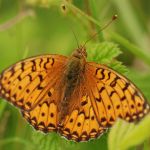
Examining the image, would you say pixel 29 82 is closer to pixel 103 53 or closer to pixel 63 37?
pixel 103 53

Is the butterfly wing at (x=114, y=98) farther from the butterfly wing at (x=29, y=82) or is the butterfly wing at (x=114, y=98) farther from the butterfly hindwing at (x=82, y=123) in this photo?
the butterfly wing at (x=29, y=82)

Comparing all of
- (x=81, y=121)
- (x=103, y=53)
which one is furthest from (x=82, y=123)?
(x=103, y=53)

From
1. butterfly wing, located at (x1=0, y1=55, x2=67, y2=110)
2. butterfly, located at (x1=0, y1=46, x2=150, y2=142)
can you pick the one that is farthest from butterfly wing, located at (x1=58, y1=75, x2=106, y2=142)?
butterfly wing, located at (x1=0, y1=55, x2=67, y2=110)

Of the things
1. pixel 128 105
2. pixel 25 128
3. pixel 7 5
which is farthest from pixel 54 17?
pixel 128 105

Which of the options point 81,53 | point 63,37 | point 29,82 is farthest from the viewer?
point 63,37

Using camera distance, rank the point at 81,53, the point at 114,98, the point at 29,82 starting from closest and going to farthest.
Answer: the point at 114,98 → the point at 29,82 → the point at 81,53

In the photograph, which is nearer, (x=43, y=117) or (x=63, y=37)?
(x=43, y=117)

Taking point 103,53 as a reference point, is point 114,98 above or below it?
below

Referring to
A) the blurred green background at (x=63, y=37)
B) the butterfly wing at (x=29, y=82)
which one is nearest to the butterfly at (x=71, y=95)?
the butterfly wing at (x=29, y=82)
